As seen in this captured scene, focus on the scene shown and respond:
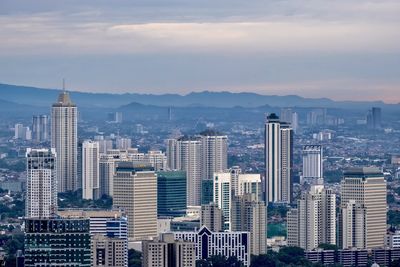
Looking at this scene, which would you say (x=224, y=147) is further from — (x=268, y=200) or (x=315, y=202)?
(x=315, y=202)

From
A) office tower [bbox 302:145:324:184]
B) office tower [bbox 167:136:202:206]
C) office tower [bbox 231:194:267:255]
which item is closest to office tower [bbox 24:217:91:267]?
office tower [bbox 231:194:267:255]

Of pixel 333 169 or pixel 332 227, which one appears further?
pixel 333 169

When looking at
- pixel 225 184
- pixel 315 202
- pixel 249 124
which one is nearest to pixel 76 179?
pixel 225 184

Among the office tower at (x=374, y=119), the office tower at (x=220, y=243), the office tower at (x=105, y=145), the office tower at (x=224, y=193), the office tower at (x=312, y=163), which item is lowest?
the office tower at (x=220, y=243)

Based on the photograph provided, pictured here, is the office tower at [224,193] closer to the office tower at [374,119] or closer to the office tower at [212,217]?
the office tower at [212,217]

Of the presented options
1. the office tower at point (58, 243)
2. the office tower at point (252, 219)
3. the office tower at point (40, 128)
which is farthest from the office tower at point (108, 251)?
the office tower at point (40, 128)

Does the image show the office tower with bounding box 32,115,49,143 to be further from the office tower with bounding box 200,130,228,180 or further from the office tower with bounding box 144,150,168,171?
the office tower with bounding box 144,150,168,171

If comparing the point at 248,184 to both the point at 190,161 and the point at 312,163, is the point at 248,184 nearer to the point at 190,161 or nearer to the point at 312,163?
the point at 190,161
